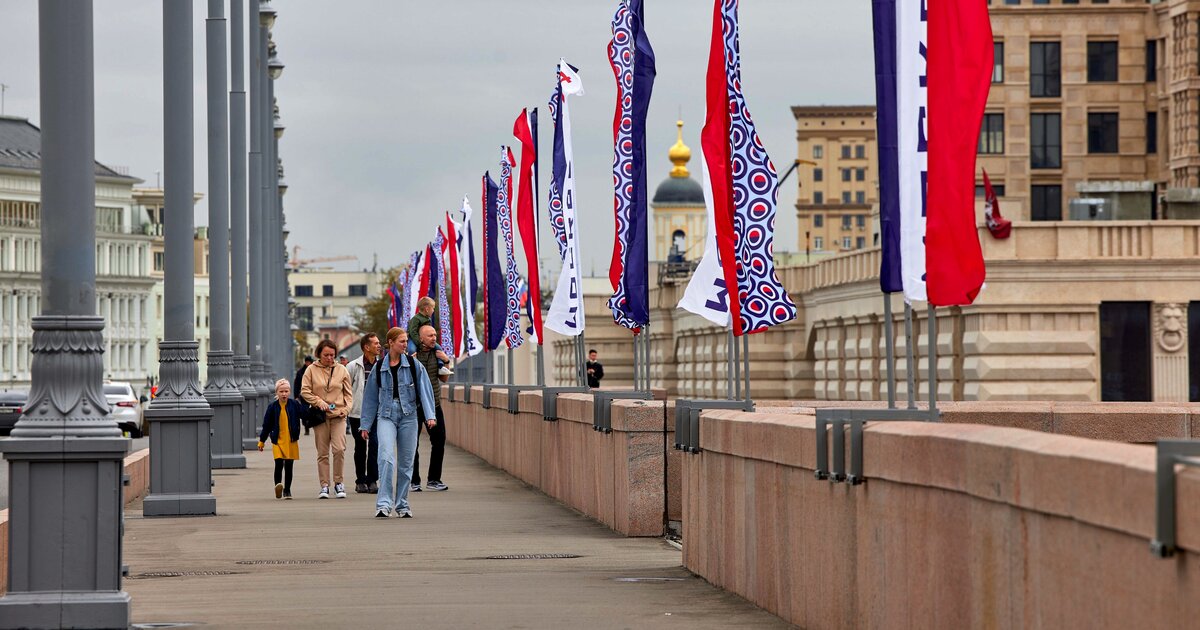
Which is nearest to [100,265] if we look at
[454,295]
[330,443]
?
[454,295]

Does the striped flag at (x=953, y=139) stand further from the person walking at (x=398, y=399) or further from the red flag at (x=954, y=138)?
the person walking at (x=398, y=399)

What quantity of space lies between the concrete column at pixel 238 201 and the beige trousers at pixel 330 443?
431 inches

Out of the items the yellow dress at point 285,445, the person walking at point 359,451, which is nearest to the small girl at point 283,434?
the yellow dress at point 285,445


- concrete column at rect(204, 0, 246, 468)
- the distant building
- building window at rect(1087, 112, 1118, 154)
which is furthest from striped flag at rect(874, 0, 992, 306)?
the distant building

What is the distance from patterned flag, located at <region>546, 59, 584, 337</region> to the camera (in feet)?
75.3

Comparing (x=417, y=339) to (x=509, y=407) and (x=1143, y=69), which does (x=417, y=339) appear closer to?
(x=509, y=407)

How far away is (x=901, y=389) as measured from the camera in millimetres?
60656

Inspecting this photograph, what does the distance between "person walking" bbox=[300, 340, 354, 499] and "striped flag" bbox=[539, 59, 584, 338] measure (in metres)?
2.26

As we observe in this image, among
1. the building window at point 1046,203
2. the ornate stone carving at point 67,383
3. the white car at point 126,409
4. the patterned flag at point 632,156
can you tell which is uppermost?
the building window at point 1046,203

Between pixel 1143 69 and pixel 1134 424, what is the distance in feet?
242

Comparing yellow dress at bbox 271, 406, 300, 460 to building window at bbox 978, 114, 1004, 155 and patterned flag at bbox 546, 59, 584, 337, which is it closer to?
patterned flag at bbox 546, 59, 584, 337

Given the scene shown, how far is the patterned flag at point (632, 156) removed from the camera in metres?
19.3

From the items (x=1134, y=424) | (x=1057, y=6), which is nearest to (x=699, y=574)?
(x=1134, y=424)

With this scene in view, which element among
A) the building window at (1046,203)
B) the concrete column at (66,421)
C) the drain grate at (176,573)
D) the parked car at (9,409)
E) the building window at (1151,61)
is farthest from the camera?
the building window at (1046,203)
